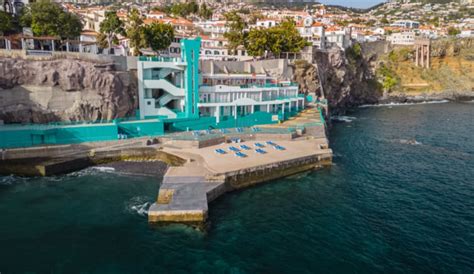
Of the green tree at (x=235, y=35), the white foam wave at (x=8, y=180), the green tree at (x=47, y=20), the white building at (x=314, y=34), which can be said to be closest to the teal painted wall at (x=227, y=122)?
the white foam wave at (x=8, y=180)

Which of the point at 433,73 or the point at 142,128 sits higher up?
the point at 433,73

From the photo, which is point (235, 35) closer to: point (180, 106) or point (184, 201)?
point (180, 106)

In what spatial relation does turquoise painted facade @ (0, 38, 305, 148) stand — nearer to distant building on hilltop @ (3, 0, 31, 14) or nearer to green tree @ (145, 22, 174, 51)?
green tree @ (145, 22, 174, 51)

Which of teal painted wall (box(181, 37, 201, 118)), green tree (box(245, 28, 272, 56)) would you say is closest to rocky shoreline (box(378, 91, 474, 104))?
green tree (box(245, 28, 272, 56))

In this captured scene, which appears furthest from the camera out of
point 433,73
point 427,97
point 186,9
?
point 186,9

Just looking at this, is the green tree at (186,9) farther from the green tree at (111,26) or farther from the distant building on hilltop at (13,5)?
the green tree at (111,26)

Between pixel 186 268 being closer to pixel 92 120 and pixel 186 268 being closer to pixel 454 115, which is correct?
pixel 92 120

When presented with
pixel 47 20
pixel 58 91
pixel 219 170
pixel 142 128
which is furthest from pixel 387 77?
pixel 58 91
